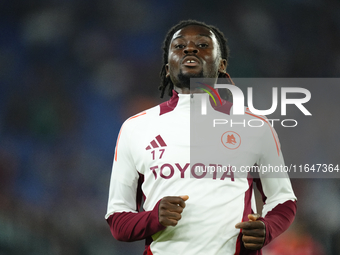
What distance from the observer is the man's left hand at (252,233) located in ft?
3.17

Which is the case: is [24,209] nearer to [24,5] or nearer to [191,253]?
[24,5]

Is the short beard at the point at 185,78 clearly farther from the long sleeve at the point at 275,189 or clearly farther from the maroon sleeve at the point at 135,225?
the maroon sleeve at the point at 135,225

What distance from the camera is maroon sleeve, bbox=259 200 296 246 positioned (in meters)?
1.02

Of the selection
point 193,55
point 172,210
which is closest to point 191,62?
point 193,55

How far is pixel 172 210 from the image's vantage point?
0.96m

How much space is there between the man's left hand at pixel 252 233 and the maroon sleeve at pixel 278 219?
0.03 metres

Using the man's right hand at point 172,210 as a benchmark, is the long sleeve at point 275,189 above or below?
above

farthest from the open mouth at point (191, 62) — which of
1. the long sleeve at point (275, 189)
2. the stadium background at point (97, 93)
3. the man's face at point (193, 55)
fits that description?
the stadium background at point (97, 93)

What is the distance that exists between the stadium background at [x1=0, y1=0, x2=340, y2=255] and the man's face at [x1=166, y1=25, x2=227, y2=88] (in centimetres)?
104

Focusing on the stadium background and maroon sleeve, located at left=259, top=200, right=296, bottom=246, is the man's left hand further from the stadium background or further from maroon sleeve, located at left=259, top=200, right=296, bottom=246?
the stadium background

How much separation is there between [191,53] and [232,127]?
260 mm

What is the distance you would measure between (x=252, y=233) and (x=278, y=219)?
0.46ft

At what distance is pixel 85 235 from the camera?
7.09ft

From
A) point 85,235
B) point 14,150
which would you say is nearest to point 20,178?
point 14,150
